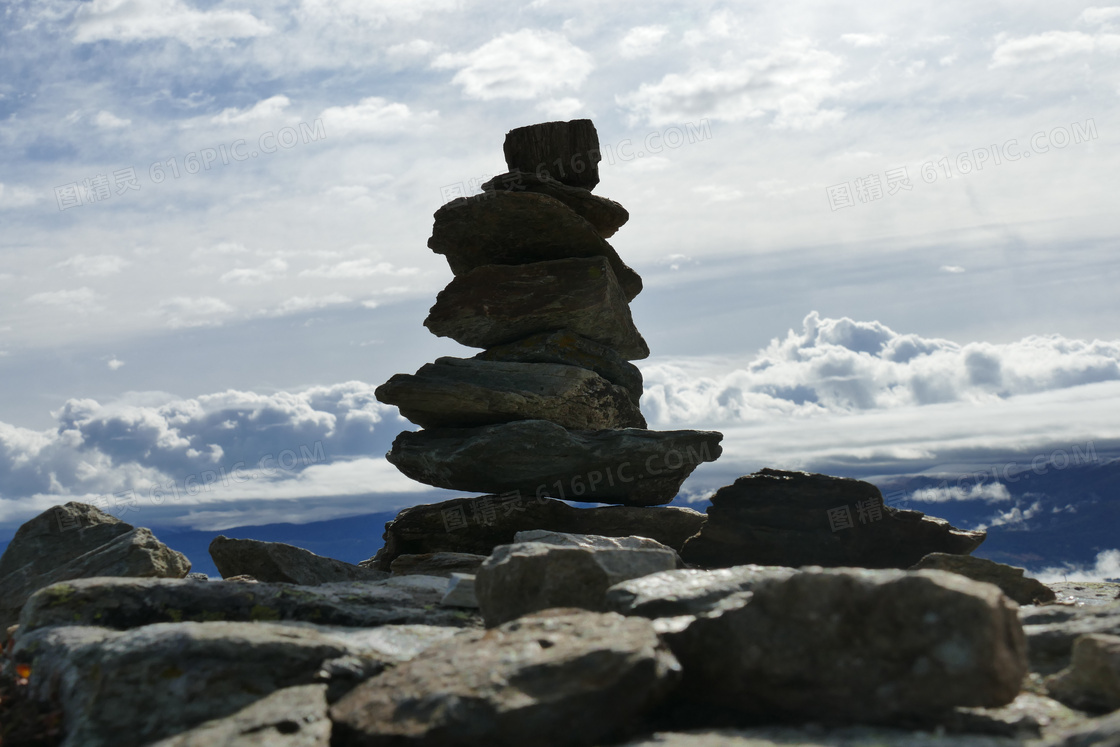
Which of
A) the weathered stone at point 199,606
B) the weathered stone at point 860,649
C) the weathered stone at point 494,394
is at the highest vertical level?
the weathered stone at point 494,394

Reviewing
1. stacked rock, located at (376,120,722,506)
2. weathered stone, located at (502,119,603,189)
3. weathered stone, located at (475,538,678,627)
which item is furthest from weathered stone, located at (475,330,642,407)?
weathered stone, located at (475,538,678,627)

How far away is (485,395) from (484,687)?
1320 centimetres

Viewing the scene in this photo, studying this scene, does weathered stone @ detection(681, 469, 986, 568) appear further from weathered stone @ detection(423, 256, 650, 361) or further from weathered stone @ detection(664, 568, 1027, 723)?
weathered stone @ detection(664, 568, 1027, 723)

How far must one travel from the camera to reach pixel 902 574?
6188 mm

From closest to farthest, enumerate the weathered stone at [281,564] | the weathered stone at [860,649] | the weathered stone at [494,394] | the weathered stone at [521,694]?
the weathered stone at [521,694]
the weathered stone at [860,649]
the weathered stone at [281,564]
the weathered stone at [494,394]

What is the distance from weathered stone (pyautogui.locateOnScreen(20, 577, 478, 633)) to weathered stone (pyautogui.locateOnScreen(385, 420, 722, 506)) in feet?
28.3

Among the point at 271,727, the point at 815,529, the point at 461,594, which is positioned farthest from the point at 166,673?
the point at 815,529

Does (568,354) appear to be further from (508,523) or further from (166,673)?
(166,673)

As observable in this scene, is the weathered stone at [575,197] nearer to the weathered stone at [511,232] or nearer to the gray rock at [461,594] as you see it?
the weathered stone at [511,232]

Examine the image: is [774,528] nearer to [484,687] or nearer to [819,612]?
[819,612]

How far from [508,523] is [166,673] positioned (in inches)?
480

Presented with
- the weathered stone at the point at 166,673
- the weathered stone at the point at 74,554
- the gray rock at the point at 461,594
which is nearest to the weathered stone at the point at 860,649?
the weathered stone at the point at 166,673

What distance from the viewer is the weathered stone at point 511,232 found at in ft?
66.0

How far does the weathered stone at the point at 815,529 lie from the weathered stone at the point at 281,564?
273 inches
